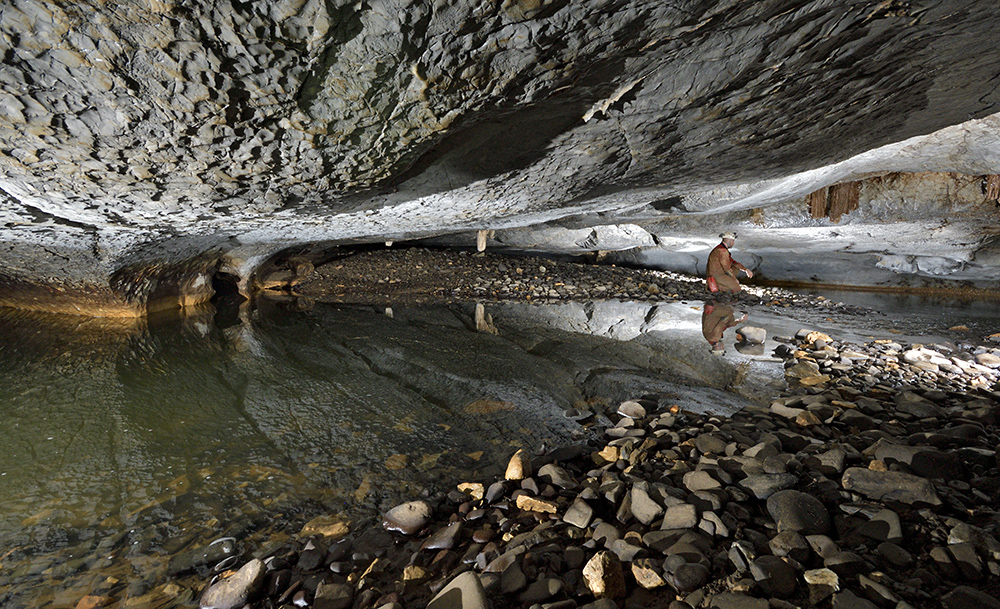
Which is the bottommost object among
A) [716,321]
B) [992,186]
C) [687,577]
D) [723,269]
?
[716,321]

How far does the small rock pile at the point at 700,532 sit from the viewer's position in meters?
1.09

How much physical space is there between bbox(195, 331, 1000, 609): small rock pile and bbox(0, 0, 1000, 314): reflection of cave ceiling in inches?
77.0

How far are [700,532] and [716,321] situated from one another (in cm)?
552

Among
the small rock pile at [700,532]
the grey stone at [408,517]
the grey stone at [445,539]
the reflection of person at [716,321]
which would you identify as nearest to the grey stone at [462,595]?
the small rock pile at [700,532]

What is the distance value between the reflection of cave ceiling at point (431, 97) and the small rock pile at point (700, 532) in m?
1.96

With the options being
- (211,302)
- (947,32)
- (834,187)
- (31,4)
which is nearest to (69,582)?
(31,4)

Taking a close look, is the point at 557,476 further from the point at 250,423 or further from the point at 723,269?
the point at 723,269

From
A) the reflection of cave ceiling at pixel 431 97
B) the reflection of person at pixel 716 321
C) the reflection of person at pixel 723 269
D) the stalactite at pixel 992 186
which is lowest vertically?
the reflection of person at pixel 716 321

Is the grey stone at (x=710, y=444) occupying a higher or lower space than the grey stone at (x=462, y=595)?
lower

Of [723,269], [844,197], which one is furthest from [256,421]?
[844,197]

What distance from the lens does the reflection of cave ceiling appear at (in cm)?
167

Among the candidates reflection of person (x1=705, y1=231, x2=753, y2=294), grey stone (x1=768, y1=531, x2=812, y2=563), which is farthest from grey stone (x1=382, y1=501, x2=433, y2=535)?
reflection of person (x1=705, y1=231, x2=753, y2=294)

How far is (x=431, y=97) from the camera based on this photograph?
2.25m

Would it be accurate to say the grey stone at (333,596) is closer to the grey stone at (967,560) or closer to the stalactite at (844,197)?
the grey stone at (967,560)
